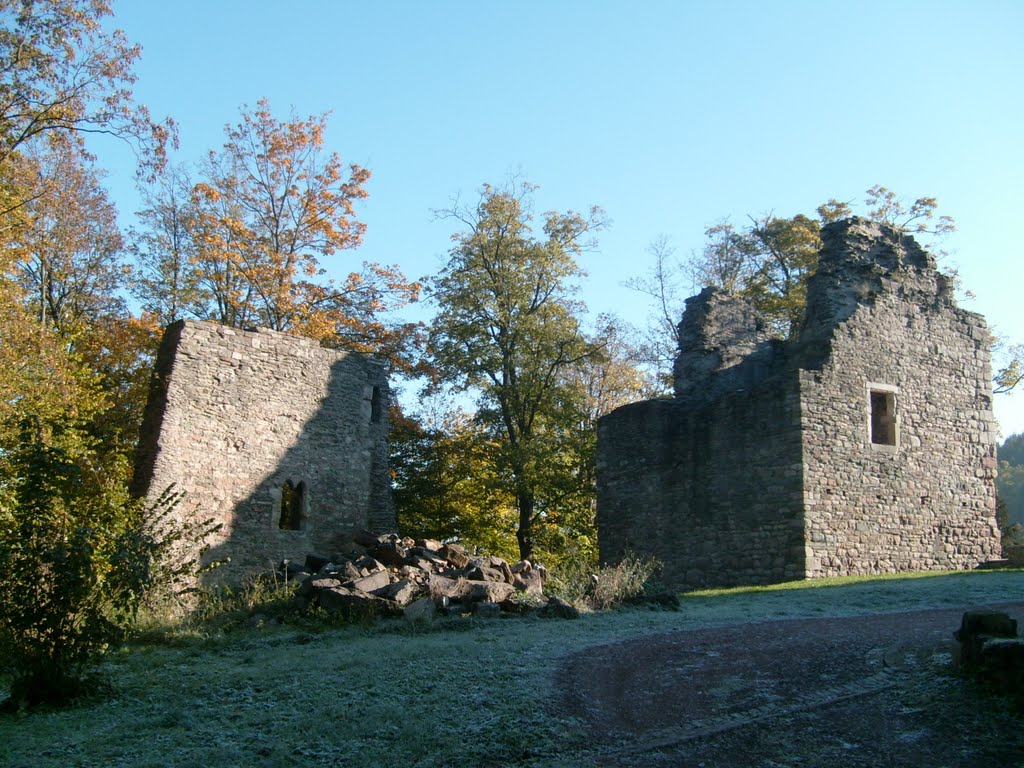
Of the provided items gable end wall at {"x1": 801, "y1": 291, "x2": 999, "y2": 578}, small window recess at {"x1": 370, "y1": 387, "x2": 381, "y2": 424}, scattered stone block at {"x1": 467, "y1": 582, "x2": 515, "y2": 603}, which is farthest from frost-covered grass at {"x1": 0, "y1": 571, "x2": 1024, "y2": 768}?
small window recess at {"x1": 370, "y1": 387, "x2": 381, "y2": 424}

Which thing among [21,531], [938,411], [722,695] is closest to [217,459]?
[21,531]

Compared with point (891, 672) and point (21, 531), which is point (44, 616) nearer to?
point (21, 531)

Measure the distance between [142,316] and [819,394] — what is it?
18.2 metres

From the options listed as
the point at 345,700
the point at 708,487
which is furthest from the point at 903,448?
the point at 345,700

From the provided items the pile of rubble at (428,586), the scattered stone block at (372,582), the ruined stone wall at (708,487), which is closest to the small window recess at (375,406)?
the ruined stone wall at (708,487)

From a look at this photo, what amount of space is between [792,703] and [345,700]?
10.6 ft

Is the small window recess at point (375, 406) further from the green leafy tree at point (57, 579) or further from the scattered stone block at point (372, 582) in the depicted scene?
the green leafy tree at point (57, 579)

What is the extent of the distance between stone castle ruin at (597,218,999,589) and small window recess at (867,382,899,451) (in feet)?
0.08

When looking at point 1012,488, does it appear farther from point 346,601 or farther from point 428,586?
point 346,601

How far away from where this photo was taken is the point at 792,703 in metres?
6.55

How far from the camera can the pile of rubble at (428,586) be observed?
11352 millimetres

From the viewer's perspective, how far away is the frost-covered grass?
608cm

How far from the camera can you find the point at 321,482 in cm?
1764

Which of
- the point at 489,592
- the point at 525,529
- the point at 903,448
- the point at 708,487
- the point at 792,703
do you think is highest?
the point at 903,448
